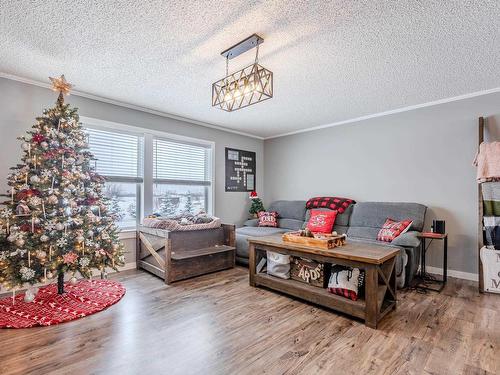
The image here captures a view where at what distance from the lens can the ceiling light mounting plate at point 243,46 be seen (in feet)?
7.17

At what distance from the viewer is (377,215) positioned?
397cm

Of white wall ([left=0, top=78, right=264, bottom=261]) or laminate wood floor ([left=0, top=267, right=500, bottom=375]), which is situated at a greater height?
white wall ([left=0, top=78, right=264, bottom=261])

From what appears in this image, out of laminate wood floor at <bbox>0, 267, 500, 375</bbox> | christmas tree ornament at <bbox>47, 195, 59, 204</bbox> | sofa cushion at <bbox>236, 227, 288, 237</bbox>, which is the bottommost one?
laminate wood floor at <bbox>0, 267, 500, 375</bbox>

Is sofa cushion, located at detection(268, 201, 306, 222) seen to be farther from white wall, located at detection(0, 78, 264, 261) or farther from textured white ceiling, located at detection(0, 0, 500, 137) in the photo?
textured white ceiling, located at detection(0, 0, 500, 137)

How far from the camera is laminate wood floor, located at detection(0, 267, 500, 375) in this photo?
1723 mm

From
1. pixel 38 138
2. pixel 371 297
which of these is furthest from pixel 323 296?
pixel 38 138

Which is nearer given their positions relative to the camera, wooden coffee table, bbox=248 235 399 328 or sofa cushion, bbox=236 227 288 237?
wooden coffee table, bbox=248 235 399 328

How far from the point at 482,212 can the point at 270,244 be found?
2467mm

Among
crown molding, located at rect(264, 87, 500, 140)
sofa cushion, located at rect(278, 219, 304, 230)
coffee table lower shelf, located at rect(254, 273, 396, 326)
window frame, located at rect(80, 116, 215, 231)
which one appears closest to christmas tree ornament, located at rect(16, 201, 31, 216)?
window frame, located at rect(80, 116, 215, 231)

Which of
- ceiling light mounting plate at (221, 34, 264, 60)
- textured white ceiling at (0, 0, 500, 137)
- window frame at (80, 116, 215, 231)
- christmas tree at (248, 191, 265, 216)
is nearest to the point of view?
textured white ceiling at (0, 0, 500, 137)

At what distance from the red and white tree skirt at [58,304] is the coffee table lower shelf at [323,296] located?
5.40ft

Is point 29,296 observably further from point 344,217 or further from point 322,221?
point 344,217

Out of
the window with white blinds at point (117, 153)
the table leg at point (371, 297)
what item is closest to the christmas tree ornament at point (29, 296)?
the window with white blinds at point (117, 153)

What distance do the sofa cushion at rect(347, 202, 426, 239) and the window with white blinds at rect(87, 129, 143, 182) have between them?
3.36m
